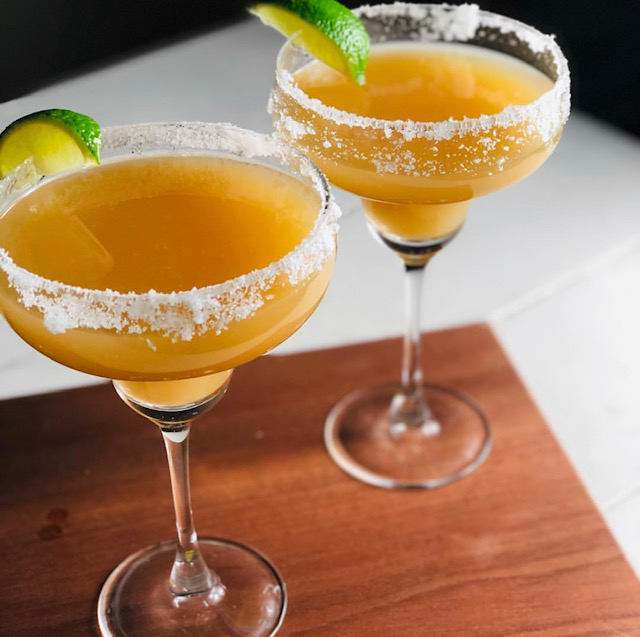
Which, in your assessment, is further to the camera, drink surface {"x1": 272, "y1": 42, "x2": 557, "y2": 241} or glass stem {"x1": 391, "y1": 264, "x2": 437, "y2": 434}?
glass stem {"x1": 391, "y1": 264, "x2": 437, "y2": 434}

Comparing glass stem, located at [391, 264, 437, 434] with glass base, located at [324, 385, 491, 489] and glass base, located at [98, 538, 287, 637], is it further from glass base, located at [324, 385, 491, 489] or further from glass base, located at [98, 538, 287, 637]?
glass base, located at [98, 538, 287, 637]

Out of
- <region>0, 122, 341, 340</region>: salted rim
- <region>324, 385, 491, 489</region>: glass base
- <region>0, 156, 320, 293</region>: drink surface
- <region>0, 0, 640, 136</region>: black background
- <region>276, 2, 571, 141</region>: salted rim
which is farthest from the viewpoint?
<region>0, 0, 640, 136</region>: black background

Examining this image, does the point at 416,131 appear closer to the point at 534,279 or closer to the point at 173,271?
the point at 173,271

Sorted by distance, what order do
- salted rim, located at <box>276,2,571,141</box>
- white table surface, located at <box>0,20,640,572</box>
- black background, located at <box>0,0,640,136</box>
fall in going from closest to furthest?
salted rim, located at <box>276,2,571,141</box> < white table surface, located at <box>0,20,640,572</box> < black background, located at <box>0,0,640,136</box>

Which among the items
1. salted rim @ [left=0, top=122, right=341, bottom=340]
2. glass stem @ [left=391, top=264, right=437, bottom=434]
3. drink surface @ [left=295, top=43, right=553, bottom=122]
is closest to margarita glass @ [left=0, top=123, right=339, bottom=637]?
salted rim @ [left=0, top=122, right=341, bottom=340]

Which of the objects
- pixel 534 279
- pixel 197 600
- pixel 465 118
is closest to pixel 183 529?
pixel 197 600

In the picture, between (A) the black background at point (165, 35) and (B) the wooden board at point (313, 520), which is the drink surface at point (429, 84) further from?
(A) the black background at point (165, 35)
